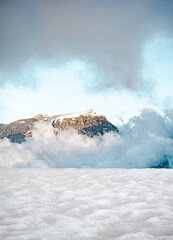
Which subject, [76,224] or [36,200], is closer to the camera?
[76,224]

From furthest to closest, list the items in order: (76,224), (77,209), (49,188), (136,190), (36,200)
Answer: (49,188) → (136,190) → (36,200) → (77,209) → (76,224)

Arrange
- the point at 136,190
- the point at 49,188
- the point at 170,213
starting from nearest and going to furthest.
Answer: the point at 170,213 < the point at 136,190 < the point at 49,188

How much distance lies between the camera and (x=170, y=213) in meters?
5.07

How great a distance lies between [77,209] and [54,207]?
0.73 m

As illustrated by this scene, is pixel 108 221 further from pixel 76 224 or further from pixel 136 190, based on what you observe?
pixel 136 190

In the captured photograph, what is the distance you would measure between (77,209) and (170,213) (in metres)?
2.41

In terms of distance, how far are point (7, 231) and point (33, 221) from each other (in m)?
0.69

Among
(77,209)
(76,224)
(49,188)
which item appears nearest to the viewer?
(76,224)

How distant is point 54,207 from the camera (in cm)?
582

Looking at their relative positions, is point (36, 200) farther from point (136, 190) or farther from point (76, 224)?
point (136, 190)

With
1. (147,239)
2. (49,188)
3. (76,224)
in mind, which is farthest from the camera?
(49,188)

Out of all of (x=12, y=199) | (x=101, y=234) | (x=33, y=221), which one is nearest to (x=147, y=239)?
(x=101, y=234)

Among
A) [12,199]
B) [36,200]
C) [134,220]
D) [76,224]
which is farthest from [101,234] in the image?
[12,199]

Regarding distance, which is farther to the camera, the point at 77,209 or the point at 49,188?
the point at 49,188
